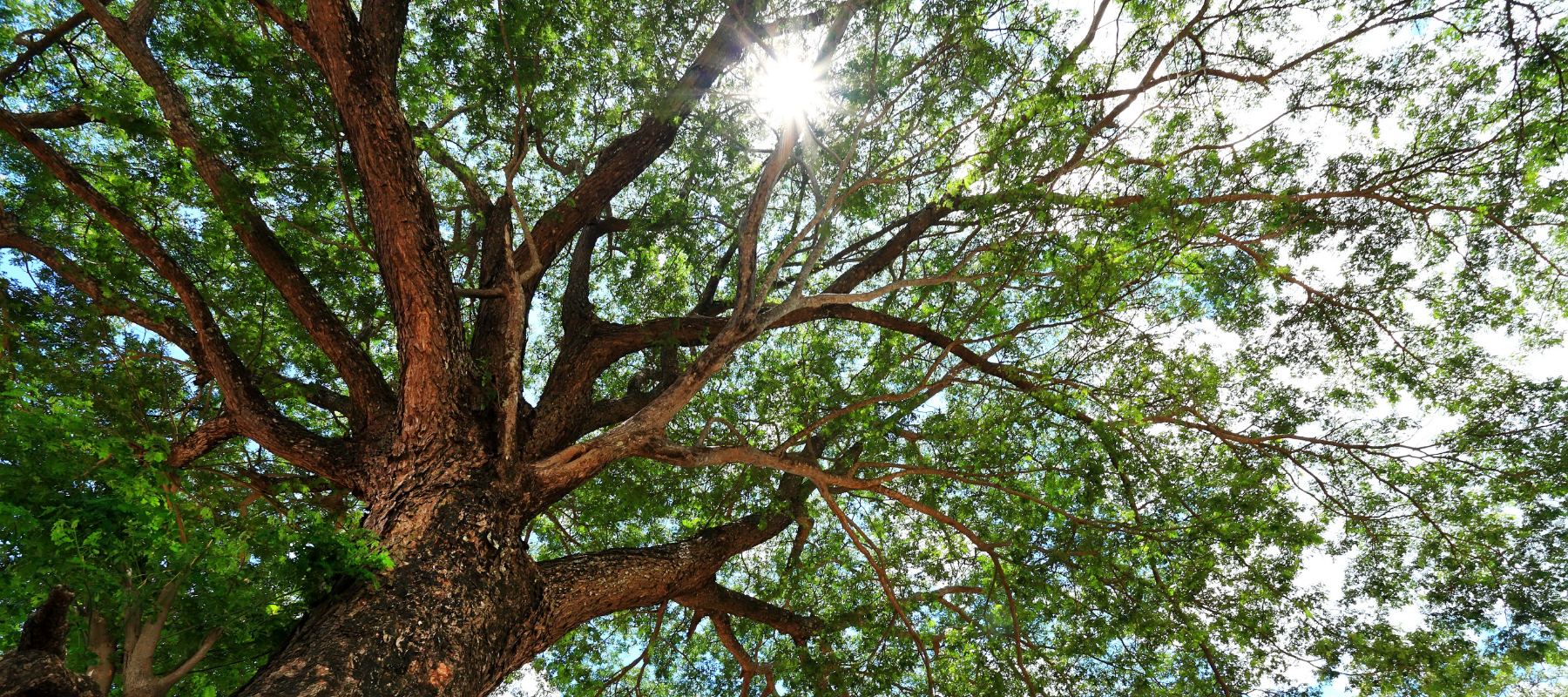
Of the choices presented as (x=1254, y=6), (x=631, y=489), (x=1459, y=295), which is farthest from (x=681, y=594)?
(x=1459, y=295)

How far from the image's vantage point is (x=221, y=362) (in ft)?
14.9

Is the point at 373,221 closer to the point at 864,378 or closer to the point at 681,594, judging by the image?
the point at 681,594

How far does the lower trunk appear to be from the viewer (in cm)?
291

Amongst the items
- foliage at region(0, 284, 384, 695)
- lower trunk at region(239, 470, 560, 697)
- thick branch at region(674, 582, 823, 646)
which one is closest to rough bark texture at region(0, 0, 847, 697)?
lower trunk at region(239, 470, 560, 697)

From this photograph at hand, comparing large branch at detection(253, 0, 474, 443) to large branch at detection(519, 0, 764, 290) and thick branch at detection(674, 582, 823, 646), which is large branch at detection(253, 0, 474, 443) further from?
thick branch at detection(674, 582, 823, 646)

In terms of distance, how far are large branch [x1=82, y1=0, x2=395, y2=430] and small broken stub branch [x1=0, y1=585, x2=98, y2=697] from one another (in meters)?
2.28

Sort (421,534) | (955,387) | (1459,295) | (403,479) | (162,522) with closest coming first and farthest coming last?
(162,522) < (421,534) < (403,479) < (1459,295) < (955,387)

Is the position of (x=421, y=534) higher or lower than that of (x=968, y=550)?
lower

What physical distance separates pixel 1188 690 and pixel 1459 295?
14.4 feet

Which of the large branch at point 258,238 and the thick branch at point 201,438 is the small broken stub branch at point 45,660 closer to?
the large branch at point 258,238

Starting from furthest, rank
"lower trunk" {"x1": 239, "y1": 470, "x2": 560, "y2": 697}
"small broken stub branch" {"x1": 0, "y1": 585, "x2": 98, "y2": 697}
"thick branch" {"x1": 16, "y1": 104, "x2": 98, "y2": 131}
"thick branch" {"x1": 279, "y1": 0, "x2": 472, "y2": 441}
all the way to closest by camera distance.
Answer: "thick branch" {"x1": 16, "y1": 104, "x2": 98, "y2": 131} → "thick branch" {"x1": 279, "y1": 0, "x2": 472, "y2": 441} → "lower trunk" {"x1": 239, "y1": 470, "x2": 560, "y2": 697} → "small broken stub branch" {"x1": 0, "y1": 585, "x2": 98, "y2": 697}

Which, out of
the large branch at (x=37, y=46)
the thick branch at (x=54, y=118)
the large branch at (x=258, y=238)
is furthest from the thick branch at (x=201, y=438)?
the large branch at (x=37, y=46)

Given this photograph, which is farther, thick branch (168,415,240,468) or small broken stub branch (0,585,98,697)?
thick branch (168,415,240,468)

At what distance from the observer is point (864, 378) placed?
6.87 m
